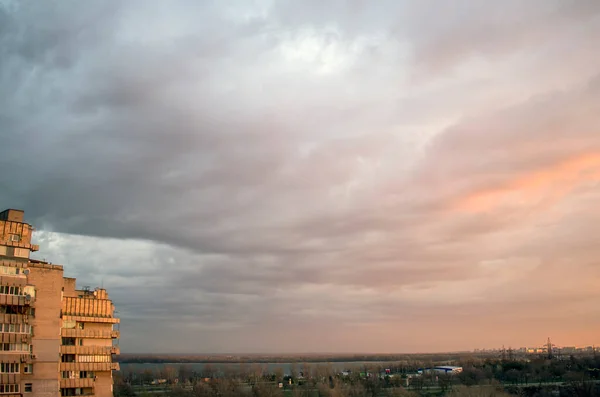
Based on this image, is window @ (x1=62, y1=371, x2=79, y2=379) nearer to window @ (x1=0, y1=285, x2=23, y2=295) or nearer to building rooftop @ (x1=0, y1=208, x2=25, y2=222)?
window @ (x1=0, y1=285, x2=23, y2=295)

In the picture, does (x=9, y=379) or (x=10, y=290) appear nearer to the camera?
(x=9, y=379)

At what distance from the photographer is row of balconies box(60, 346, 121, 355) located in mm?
64312

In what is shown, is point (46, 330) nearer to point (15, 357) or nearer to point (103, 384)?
point (15, 357)

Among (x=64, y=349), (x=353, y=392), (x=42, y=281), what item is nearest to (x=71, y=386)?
(x=64, y=349)

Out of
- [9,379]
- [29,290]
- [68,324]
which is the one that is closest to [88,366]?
[68,324]

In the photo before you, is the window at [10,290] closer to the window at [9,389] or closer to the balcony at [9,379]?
the balcony at [9,379]

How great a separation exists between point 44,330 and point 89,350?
7.38 m

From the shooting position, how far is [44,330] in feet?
198

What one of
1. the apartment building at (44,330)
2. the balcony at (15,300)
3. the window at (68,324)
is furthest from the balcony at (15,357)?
the window at (68,324)

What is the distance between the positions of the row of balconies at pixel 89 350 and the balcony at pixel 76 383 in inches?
121

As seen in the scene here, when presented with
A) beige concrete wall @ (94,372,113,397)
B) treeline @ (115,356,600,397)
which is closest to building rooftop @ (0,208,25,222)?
beige concrete wall @ (94,372,113,397)

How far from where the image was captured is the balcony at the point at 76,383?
62.5 meters

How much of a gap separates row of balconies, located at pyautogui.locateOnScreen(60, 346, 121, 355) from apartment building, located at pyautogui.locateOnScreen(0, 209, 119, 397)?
0.18 ft

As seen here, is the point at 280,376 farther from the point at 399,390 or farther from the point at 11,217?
the point at 11,217
